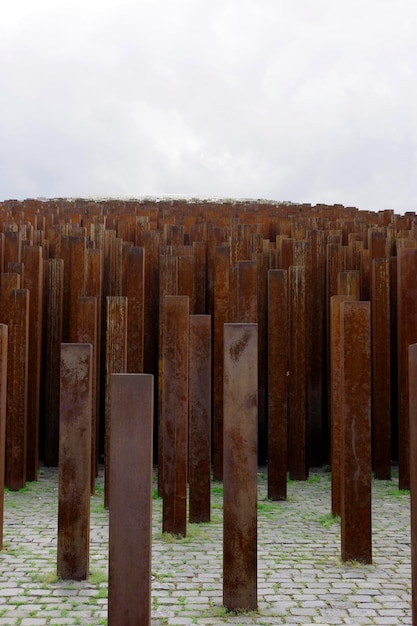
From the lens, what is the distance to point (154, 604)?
9.20 feet

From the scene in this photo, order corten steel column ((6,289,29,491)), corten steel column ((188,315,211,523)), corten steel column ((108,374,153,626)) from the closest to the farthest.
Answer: corten steel column ((108,374,153,626)) → corten steel column ((188,315,211,523)) → corten steel column ((6,289,29,491))

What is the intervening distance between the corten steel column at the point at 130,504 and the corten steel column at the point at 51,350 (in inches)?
129

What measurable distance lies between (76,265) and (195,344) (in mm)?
1840

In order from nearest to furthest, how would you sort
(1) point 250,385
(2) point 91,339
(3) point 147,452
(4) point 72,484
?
1. (3) point 147,452
2. (1) point 250,385
3. (4) point 72,484
4. (2) point 91,339

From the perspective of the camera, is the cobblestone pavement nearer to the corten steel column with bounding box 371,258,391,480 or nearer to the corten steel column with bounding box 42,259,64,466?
the corten steel column with bounding box 371,258,391,480

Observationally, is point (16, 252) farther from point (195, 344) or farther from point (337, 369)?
point (337, 369)

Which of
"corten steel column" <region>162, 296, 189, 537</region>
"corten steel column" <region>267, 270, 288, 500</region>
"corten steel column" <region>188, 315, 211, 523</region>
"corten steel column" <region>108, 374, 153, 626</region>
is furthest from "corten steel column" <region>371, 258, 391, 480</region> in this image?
"corten steel column" <region>108, 374, 153, 626</region>

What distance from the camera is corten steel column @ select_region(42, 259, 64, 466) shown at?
17.7ft

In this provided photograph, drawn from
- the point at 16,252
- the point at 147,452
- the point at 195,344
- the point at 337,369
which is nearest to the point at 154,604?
the point at 147,452

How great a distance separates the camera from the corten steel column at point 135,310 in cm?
482

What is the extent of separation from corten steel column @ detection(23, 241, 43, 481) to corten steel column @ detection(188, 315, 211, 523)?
162 centimetres

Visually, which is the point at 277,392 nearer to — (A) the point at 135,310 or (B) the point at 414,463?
(A) the point at 135,310

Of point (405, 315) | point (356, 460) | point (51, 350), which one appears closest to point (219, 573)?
point (356, 460)

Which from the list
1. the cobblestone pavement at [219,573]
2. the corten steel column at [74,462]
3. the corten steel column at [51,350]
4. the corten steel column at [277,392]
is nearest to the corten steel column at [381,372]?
the cobblestone pavement at [219,573]
